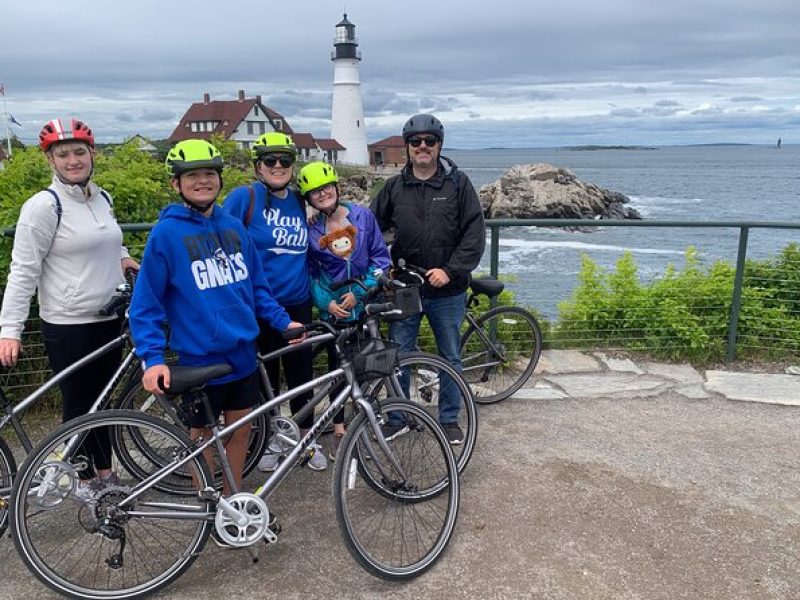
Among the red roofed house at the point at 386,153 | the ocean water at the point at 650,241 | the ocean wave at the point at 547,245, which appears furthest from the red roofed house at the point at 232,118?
the ocean wave at the point at 547,245

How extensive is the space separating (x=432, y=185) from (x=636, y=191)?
257ft

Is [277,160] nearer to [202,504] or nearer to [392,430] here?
[392,430]

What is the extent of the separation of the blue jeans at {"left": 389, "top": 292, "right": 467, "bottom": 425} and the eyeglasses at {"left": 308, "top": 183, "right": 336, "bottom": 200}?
1.02 metres

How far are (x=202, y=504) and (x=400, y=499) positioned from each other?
1015 millimetres

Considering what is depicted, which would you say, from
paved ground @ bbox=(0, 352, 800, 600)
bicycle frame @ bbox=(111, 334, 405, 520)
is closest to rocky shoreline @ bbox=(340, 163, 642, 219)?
paved ground @ bbox=(0, 352, 800, 600)

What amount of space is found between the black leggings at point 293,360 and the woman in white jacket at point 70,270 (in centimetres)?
82

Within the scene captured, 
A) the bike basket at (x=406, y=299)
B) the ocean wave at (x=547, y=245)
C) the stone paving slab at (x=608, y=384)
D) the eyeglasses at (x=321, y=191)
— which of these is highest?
the eyeglasses at (x=321, y=191)

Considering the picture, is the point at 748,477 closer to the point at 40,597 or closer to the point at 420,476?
the point at 420,476

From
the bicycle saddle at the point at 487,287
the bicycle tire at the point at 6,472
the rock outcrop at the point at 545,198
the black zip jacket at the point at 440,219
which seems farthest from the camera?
the rock outcrop at the point at 545,198

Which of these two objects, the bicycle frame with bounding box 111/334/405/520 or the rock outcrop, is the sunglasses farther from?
the rock outcrop

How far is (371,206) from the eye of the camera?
443cm

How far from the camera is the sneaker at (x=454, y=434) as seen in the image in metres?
4.51

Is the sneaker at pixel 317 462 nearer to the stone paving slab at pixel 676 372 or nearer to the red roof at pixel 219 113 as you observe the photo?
the stone paving slab at pixel 676 372

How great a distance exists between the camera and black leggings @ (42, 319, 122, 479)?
345 cm
